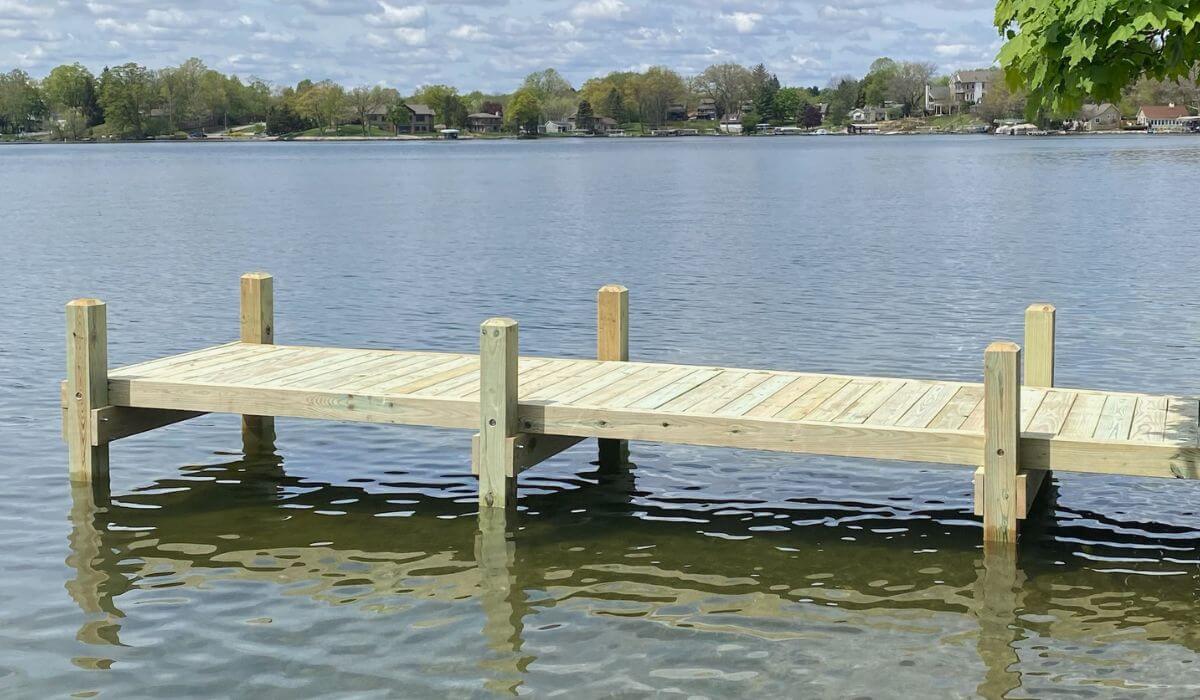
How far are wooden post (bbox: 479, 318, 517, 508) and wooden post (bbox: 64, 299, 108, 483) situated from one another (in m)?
3.58

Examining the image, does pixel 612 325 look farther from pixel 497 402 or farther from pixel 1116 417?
pixel 1116 417

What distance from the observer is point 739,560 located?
1148 centimetres

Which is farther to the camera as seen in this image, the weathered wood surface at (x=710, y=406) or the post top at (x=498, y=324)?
the post top at (x=498, y=324)

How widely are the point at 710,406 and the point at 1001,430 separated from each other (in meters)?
2.44

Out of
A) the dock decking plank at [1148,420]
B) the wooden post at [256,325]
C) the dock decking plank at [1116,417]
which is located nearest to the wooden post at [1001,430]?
the dock decking plank at [1116,417]

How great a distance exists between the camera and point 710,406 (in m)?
11.8

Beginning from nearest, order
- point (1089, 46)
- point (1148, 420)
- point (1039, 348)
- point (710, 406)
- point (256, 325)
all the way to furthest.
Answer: point (1089, 46) < point (1148, 420) < point (710, 406) < point (1039, 348) < point (256, 325)

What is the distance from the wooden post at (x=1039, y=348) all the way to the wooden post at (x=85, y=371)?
838cm

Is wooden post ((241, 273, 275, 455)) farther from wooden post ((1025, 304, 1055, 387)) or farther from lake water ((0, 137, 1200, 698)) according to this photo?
wooden post ((1025, 304, 1055, 387))

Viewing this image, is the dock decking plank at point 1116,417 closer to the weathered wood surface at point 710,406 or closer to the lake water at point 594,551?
the weathered wood surface at point 710,406

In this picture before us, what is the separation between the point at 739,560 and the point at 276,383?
14.7 feet

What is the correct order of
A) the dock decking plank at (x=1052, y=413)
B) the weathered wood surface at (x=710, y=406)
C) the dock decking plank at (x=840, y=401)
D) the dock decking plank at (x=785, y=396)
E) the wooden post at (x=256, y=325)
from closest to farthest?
the weathered wood surface at (x=710, y=406) → the dock decking plank at (x=1052, y=413) → the dock decking plank at (x=840, y=401) → the dock decking plank at (x=785, y=396) → the wooden post at (x=256, y=325)

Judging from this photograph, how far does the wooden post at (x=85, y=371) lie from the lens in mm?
12641

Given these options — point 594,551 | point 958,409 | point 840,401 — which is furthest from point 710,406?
point 958,409
